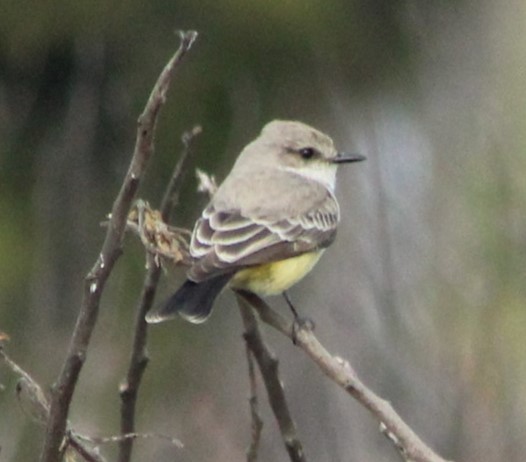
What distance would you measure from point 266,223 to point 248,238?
0.62 feet

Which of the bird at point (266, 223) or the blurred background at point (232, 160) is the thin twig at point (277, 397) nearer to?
the bird at point (266, 223)

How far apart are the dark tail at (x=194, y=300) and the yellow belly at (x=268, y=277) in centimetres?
13

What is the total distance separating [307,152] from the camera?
4.52 m

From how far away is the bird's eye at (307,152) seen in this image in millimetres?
4520

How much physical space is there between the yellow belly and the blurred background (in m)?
1.03

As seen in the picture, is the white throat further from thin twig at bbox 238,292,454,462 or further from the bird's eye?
thin twig at bbox 238,292,454,462

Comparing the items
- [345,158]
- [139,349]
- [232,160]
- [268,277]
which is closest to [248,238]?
[268,277]

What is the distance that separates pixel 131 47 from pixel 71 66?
277 millimetres

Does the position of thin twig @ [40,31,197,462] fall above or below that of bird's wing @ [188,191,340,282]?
above

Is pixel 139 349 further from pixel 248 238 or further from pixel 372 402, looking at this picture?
pixel 248 238

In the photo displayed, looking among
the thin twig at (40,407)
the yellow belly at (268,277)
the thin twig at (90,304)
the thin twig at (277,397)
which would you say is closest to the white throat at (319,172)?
the yellow belly at (268,277)

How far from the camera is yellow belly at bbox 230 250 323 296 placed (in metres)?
3.58

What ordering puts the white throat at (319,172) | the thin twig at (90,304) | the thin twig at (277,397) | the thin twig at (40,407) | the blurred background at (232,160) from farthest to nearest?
the blurred background at (232,160)
the white throat at (319,172)
the thin twig at (277,397)
the thin twig at (40,407)
the thin twig at (90,304)

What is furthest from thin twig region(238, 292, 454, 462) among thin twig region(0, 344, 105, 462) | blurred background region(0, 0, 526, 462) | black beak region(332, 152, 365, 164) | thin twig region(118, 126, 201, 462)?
blurred background region(0, 0, 526, 462)
